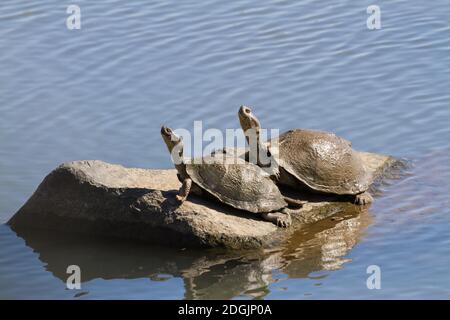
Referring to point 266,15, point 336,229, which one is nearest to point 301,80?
point 266,15

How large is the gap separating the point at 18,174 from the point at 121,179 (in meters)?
2.02

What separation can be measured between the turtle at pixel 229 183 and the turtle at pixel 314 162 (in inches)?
14.1

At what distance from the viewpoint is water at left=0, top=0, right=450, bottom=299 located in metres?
8.12

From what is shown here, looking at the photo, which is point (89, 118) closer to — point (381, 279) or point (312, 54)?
point (312, 54)

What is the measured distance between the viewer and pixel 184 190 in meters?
8.32

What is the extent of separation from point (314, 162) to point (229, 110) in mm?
2560

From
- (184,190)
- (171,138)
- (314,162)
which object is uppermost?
(171,138)

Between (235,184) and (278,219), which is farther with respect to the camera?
(278,219)

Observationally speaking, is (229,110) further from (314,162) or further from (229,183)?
(229,183)

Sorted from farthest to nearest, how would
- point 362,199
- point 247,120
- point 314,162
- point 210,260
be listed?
point 362,199
point 314,162
point 247,120
point 210,260

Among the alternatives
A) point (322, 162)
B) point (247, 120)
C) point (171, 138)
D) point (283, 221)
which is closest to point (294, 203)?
point (283, 221)

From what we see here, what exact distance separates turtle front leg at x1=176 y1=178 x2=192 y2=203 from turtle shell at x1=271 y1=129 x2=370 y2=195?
0.99 metres

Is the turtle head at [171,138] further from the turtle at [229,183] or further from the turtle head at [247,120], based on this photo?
the turtle head at [247,120]

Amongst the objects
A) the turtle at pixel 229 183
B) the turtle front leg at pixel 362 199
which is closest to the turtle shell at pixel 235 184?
the turtle at pixel 229 183
